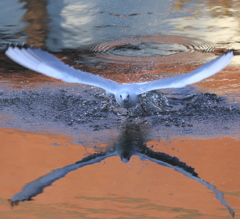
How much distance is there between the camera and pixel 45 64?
605cm

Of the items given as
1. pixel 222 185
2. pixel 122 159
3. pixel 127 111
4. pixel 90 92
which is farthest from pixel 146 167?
pixel 90 92

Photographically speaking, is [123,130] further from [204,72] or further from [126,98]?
[204,72]

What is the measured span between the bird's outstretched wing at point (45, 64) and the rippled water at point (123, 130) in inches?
20.5

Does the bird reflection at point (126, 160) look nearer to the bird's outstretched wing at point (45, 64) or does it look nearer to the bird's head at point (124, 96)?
the bird's head at point (124, 96)

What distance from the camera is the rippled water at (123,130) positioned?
413 centimetres

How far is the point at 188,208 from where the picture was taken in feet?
13.0

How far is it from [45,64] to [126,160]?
1.89 meters

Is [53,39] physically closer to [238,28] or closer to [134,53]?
[134,53]

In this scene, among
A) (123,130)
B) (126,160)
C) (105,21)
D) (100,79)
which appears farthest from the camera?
(105,21)

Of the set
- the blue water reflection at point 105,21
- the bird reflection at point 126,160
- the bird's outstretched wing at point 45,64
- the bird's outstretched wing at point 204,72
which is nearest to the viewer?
the bird reflection at point 126,160

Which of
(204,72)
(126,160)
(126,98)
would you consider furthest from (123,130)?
(204,72)

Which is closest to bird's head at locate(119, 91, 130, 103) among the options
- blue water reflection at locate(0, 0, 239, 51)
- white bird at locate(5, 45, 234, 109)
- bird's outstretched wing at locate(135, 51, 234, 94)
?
white bird at locate(5, 45, 234, 109)

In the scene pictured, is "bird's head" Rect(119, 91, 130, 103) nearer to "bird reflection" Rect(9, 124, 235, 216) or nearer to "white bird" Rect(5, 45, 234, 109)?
"white bird" Rect(5, 45, 234, 109)

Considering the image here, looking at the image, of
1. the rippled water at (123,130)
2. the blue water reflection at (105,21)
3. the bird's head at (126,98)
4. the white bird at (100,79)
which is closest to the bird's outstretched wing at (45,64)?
the white bird at (100,79)
